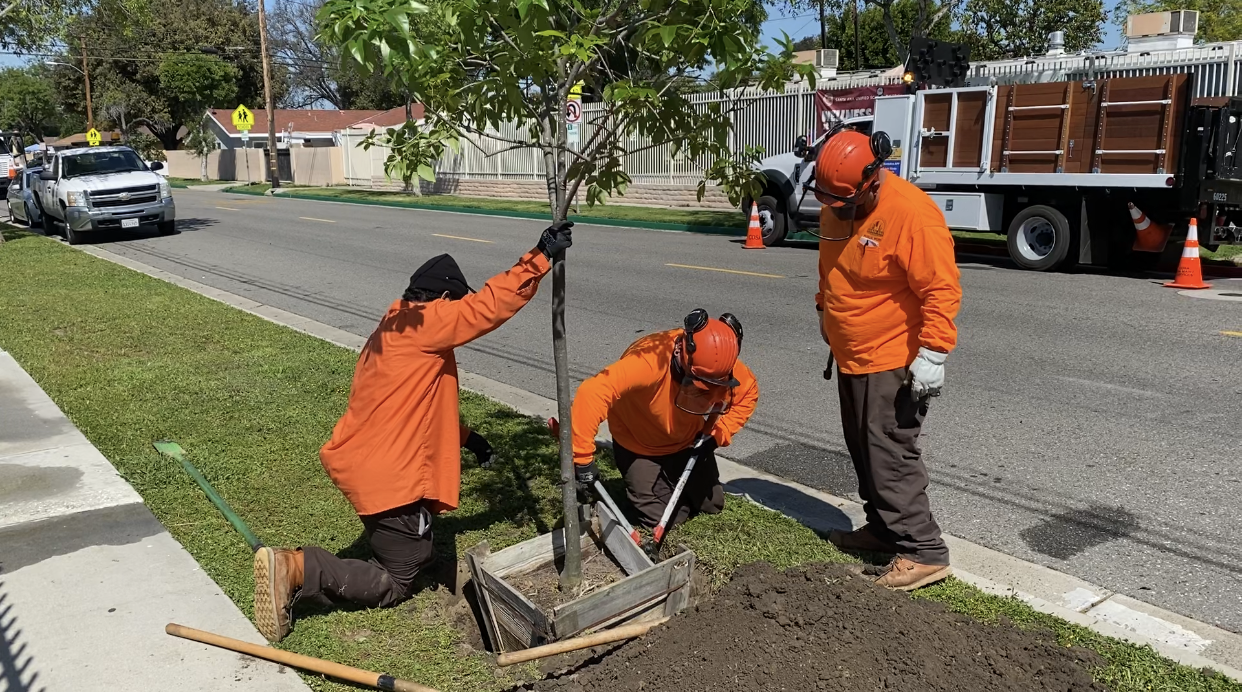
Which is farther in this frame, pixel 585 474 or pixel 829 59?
pixel 829 59

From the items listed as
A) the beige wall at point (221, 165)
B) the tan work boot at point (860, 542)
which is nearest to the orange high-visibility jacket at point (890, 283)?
the tan work boot at point (860, 542)

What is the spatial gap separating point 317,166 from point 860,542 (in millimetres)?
41480

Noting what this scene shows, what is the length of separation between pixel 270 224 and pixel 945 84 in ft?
46.7

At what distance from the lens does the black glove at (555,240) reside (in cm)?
330

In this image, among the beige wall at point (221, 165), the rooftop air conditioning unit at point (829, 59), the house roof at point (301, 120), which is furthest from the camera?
the house roof at point (301, 120)

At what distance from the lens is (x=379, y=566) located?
12.4ft

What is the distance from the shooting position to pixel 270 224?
2172 cm

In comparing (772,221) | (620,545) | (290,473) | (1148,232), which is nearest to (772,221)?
(772,221)

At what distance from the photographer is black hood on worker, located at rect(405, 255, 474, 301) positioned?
12.1 feet

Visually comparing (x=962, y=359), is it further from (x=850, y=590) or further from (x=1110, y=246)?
(x=1110, y=246)

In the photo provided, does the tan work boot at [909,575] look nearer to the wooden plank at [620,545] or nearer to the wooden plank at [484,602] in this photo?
the wooden plank at [620,545]

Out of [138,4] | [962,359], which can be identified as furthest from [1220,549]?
[138,4]

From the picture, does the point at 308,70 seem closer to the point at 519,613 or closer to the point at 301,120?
the point at 301,120

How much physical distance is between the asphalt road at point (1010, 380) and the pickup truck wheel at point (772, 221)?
0.68m
